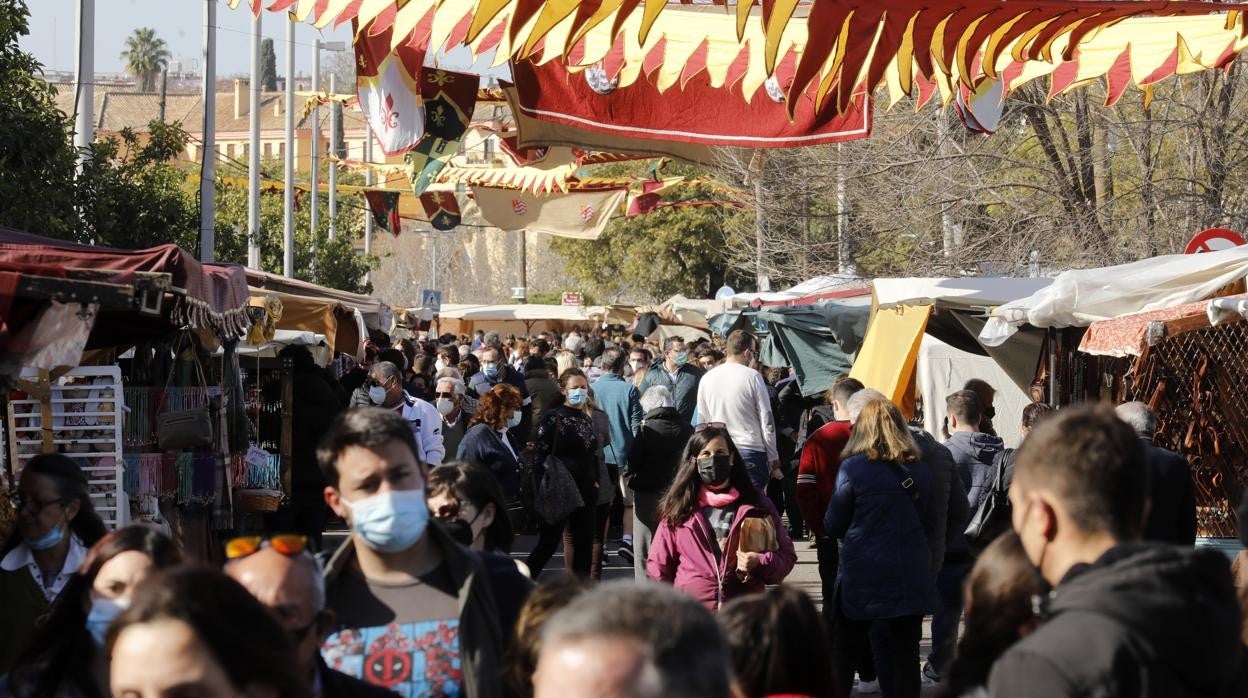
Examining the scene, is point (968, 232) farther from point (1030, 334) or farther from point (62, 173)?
point (62, 173)

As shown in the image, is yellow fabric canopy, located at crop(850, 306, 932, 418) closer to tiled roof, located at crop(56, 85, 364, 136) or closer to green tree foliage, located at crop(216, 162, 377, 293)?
green tree foliage, located at crop(216, 162, 377, 293)

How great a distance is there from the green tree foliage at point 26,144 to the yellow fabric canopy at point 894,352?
277 inches

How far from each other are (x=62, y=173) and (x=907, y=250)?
14091mm

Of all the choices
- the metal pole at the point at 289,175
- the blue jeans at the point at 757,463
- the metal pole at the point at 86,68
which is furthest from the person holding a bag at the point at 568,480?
the metal pole at the point at 289,175

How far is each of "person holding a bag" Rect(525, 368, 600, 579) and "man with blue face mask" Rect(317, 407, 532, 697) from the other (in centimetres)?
700

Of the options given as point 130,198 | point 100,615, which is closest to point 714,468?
point 100,615

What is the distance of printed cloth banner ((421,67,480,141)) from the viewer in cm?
1056

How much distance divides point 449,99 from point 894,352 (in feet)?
17.9

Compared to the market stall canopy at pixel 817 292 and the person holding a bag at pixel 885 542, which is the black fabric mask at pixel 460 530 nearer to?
the person holding a bag at pixel 885 542

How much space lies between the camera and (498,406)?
1038 cm

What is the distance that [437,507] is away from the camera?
5.80 m

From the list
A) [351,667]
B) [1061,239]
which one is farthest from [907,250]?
[351,667]

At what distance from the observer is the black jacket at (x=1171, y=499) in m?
7.11

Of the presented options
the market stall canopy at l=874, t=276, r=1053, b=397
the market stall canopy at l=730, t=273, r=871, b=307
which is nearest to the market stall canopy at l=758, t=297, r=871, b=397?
the market stall canopy at l=730, t=273, r=871, b=307
